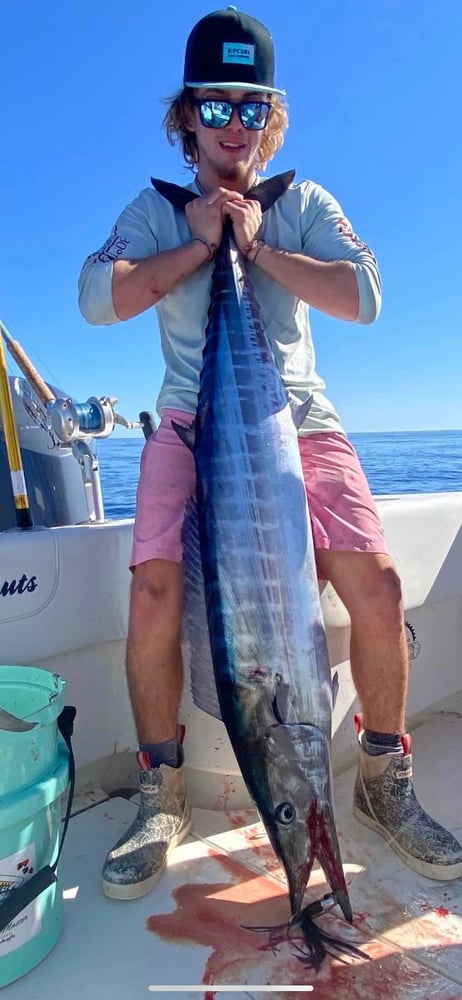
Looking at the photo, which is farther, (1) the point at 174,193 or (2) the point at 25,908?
(1) the point at 174,193

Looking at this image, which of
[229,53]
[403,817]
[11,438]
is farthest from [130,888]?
[229,53]

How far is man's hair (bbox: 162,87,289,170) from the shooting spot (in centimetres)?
236

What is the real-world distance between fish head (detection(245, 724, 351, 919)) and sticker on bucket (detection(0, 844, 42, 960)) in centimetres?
51

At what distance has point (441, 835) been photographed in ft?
6.09

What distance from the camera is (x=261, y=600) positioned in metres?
1.70

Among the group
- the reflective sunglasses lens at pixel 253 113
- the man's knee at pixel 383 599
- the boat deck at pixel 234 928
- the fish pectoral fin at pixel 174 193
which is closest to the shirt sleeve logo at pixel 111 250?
the fish pectoral fin at pixel 174 193

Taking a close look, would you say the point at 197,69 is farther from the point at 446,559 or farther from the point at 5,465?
the point at 5,465

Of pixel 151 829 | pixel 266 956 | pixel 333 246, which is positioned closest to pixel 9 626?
pixel 151 829

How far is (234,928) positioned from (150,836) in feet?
1.15

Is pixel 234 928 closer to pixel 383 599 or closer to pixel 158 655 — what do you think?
pixel 158 655

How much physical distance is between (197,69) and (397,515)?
156cm

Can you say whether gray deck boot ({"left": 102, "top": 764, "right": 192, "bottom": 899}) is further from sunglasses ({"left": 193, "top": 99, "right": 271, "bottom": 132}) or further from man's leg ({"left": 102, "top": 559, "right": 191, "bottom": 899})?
sunglasses ({"left": 193, "top": 99, "right": 271, "bottom": 132})

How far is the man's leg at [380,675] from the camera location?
76.8 inches

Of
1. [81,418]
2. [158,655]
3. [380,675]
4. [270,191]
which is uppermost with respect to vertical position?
[270,191]
